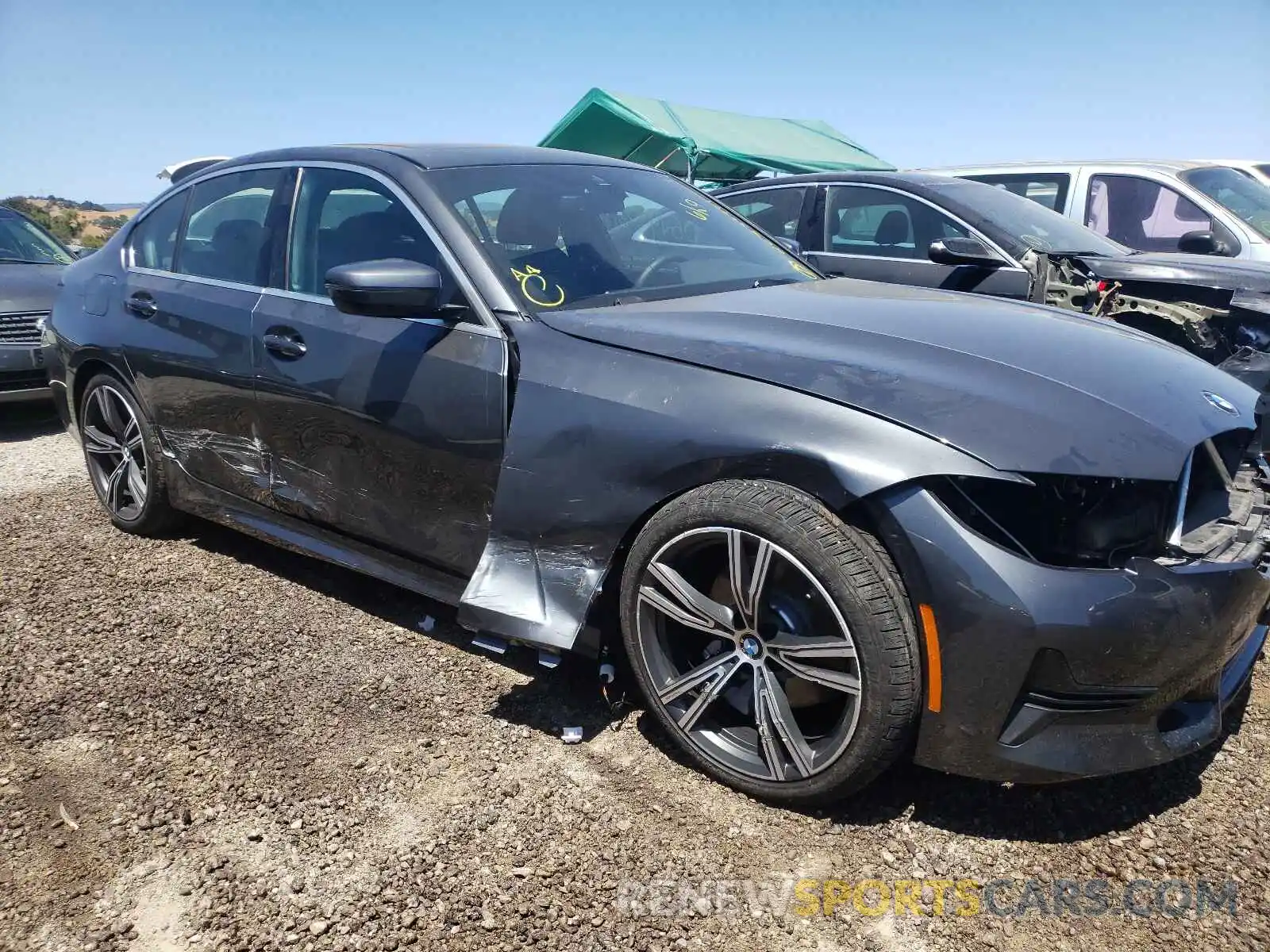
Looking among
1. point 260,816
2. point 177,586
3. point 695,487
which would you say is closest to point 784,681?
point 695,487

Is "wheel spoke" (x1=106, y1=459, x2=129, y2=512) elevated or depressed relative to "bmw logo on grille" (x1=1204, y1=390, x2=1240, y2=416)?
depressed

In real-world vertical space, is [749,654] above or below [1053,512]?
below

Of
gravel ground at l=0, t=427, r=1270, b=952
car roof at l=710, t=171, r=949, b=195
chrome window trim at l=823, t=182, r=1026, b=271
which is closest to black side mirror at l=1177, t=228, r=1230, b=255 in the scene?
car roof at l=710, t=171, r=949, b=195

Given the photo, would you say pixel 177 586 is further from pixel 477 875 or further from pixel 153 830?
pixel 477 875

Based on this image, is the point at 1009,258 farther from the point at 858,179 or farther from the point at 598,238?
the point at 598,238

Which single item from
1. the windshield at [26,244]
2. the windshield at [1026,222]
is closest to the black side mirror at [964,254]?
the windshield at [1026,222]

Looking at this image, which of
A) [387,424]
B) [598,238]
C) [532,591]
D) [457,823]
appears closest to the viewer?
[457,823]

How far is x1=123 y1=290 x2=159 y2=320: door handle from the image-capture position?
12.3 ft

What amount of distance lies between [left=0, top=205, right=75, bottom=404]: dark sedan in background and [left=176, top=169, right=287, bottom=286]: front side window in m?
2.91

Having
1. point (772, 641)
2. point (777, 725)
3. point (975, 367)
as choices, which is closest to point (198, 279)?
point (772, 641)

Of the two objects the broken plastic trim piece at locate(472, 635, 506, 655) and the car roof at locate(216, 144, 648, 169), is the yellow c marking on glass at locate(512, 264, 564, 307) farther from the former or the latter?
the broken plastic trim piece at locate(472, 635, 506, 655)

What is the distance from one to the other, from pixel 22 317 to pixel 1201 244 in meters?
7.99

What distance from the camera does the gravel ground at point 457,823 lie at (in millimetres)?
1949

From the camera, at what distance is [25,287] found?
6.75 metres
